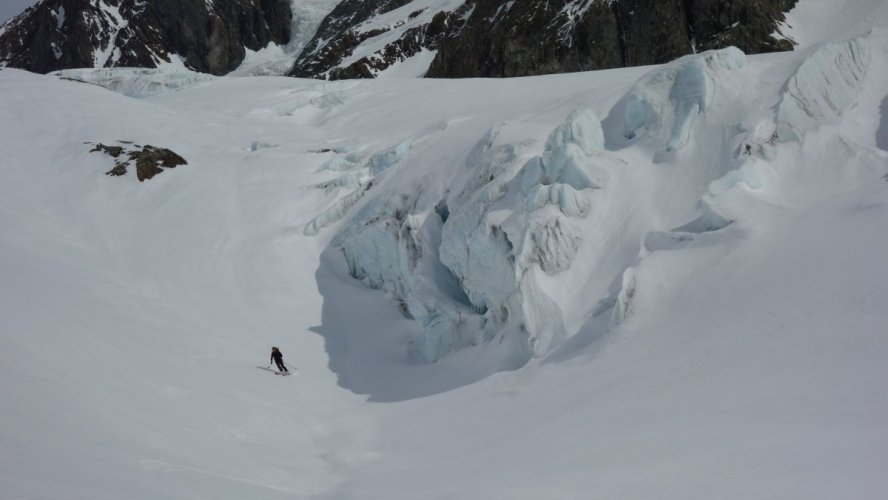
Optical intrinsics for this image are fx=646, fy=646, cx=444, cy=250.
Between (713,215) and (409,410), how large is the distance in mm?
7957

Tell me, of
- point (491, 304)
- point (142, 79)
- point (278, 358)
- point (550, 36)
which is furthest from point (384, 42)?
point (491, 304)

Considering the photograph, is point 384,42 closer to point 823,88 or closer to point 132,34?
point 132,34

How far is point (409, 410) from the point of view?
14.8m

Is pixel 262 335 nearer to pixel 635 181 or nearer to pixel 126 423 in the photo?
pixel 126 423

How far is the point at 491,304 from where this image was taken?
16.8 meters

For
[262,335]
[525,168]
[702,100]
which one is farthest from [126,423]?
[702,100]

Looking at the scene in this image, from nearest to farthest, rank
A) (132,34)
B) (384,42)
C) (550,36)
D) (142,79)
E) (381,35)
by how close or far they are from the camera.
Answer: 1. (142,79)
2. (550,36)
3. (384,42)
4. (381,35)
5. (132,34)

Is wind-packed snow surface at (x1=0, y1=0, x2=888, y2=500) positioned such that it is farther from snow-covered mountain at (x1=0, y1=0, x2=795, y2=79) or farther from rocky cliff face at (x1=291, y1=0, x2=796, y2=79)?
snow-covered mountain at (x1=0, y1=0, x2=795, y2=79)

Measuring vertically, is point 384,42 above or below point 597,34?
below

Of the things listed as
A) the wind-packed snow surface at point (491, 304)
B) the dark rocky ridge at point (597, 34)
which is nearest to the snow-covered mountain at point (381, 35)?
the dark rocky ridge at point (597, 34)

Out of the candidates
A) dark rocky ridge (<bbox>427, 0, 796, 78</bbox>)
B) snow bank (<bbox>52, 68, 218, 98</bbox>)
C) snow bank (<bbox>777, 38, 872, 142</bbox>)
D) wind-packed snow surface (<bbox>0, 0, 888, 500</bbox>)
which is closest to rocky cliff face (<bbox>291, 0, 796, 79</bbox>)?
dark rocky ridge (<bbox>427, 0, 796, 78</bbox>)

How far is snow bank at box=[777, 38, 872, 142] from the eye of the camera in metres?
15.4

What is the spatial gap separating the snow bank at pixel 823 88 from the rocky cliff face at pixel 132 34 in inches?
4725

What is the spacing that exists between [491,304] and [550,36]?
6210cm
